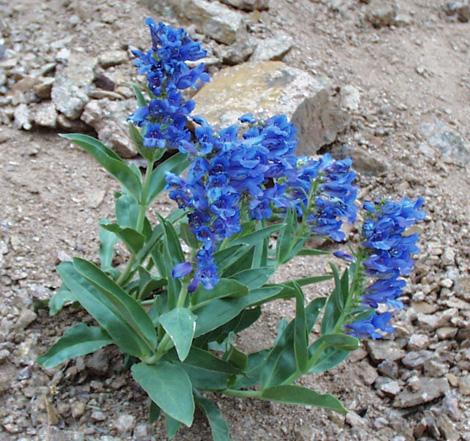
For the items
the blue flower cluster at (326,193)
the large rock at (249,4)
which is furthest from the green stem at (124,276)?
the large rock at (249,4)

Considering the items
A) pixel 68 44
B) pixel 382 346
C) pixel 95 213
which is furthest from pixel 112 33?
pixel 382 346

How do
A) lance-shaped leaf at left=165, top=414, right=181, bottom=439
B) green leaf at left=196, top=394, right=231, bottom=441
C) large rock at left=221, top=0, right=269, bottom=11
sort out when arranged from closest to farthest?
lance-shaped leaf at left=165, top=414, right=181, bottom=439 → green leaf at left=196, top=394, right=231, bottom=441 → large rock at left=221, top=0, right=269, bottom=11

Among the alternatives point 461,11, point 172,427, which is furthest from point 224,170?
point 461,11

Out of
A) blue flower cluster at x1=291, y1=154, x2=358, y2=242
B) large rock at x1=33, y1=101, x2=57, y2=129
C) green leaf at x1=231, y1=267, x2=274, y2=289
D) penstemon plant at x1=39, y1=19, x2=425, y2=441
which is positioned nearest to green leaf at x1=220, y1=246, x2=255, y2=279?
penstemon plant at x1=39, y1=19, x2=425, y2=441

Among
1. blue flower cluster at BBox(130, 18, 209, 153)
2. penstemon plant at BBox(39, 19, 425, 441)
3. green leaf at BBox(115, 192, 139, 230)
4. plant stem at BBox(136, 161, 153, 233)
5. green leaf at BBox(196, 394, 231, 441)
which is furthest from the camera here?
green leaf at BBox(115, 192, 139, 230)

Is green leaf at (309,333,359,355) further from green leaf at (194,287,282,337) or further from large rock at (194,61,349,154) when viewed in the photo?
large rock at (194,61,349,154)

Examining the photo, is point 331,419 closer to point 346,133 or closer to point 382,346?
point 382,346

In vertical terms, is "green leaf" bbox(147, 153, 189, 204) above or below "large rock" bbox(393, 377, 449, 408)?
above
